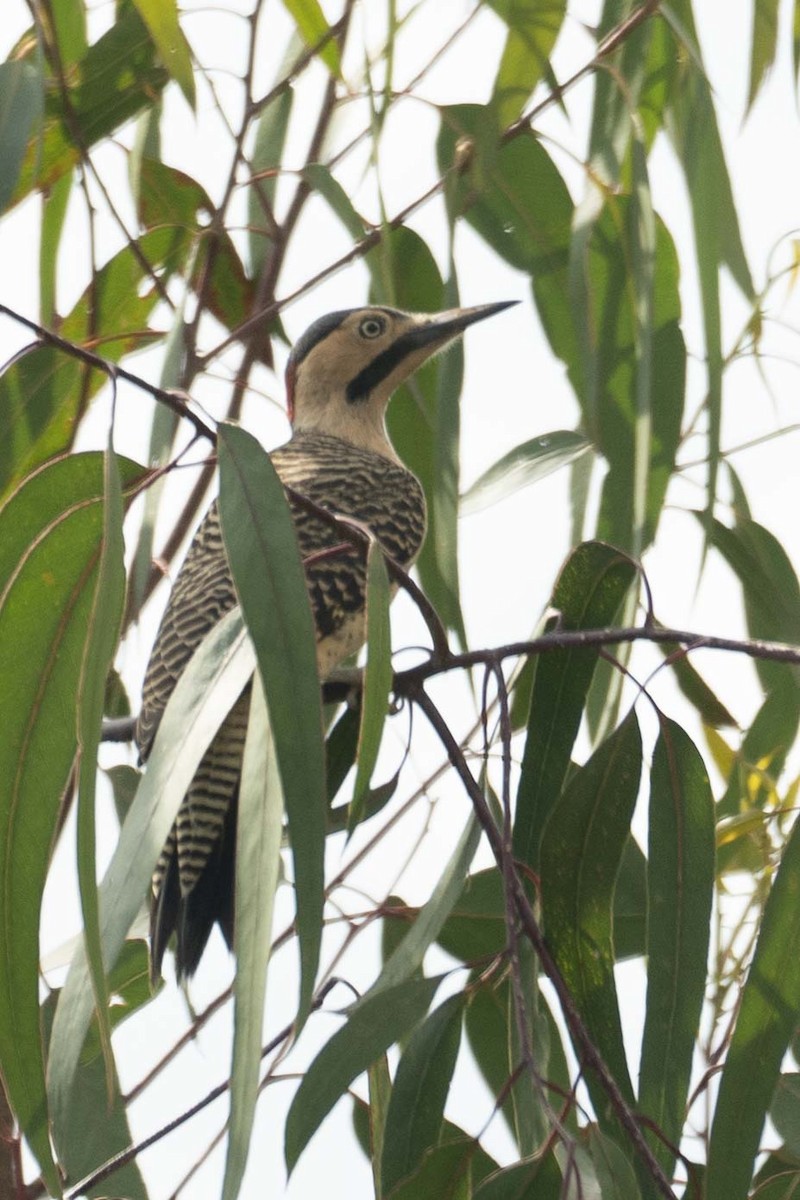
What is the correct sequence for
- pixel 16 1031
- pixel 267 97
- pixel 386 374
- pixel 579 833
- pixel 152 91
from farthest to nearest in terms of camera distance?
pixel 386 374, pixel 152 91, pixel 267 97, pixel 579 833, pixel 16 1031

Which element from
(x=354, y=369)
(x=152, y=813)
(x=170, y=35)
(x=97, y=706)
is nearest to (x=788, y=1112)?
(x=152, y=813)

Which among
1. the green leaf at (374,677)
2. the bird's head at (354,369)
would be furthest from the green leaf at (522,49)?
the green leaf at (374,677)

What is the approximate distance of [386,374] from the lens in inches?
130

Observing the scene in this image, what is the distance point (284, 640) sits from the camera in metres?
1.27

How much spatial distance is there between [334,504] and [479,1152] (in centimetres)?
125

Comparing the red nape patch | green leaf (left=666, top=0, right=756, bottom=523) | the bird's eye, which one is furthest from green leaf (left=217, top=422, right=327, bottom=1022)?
the red nape patch

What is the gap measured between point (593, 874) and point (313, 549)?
94 centimetres

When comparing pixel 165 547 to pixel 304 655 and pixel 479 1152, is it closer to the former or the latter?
pixel 479 1152

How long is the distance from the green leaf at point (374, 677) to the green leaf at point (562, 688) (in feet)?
1.39

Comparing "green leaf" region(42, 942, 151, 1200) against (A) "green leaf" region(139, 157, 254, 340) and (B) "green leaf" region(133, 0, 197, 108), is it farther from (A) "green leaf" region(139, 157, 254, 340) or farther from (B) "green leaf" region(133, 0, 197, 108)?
(A) "green leaf" region(139, 157, 254, 340)

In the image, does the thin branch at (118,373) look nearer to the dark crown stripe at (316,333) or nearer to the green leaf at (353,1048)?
the green leaf at (353,1048)

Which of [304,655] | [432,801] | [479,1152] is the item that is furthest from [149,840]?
[432,801]

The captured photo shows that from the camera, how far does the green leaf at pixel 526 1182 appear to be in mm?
1465

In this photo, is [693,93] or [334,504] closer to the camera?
[693,93]
